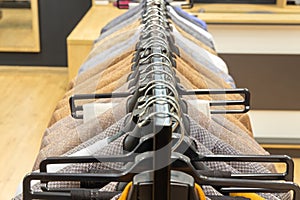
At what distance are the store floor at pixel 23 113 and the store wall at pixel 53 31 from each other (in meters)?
0.07

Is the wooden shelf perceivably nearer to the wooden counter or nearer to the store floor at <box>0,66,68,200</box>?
the wooden counter

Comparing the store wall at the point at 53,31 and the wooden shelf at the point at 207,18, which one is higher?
the wooden shelf at the point at 207,18

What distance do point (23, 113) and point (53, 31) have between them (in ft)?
3.41

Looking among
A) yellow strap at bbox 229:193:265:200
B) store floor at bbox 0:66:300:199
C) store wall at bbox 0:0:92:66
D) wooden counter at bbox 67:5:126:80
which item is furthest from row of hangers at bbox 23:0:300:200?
store wall at bbox 0:0:92:66

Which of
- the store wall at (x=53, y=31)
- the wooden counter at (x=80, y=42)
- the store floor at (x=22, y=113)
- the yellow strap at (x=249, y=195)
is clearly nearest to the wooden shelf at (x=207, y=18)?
the wooden counter at (x=80, y=42)

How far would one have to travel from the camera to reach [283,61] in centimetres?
310

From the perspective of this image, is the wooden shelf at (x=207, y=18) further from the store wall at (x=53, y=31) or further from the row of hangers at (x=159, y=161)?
the row of hangers at (x=159, y=161)

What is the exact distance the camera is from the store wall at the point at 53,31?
4594mm

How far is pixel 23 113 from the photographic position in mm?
3932

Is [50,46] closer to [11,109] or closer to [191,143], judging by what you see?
[11,109]

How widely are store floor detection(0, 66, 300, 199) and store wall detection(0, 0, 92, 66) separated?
0.24ft

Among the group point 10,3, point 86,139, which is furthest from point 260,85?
Result: point 10,3

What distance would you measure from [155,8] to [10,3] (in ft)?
11.8

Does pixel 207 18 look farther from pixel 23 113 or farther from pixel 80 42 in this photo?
pixel 23 113
